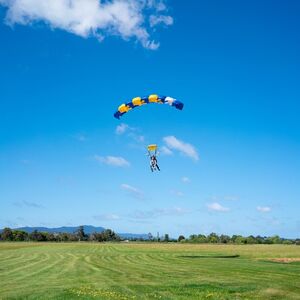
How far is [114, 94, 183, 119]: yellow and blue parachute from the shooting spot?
4091 cm

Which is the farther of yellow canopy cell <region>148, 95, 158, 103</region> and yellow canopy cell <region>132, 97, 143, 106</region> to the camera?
yellow canopy cell <region>132, 97, 143, 106</region>

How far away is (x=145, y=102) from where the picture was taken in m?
42.3

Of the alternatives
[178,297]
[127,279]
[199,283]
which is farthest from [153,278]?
[178,297]

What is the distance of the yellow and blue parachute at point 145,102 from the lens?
40906mm

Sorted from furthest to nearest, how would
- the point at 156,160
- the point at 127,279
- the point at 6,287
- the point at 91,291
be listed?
the point at 156,160
the point at 127,279
the point at 6,287
the point at 91,291

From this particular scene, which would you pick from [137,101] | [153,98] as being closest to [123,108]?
[137,101]

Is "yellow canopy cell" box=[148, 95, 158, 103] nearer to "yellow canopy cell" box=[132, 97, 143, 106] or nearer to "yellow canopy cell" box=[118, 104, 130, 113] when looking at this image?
"yellow canopy cell" box=[132, 97, 143, 106]

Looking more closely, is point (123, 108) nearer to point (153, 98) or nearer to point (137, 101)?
point (137, 101)

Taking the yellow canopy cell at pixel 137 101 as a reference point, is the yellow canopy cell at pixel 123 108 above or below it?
below

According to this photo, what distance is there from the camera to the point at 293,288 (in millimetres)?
29797

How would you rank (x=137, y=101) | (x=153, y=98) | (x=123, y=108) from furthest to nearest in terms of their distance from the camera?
(x=123, y=108), (x=137, y=101), (x=153, y=98)

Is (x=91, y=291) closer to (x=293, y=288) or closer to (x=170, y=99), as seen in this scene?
(x=293, y=288)

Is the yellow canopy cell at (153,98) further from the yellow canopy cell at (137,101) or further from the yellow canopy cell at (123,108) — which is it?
the yellow canopy cell at (123,108)

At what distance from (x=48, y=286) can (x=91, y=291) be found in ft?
14.1
